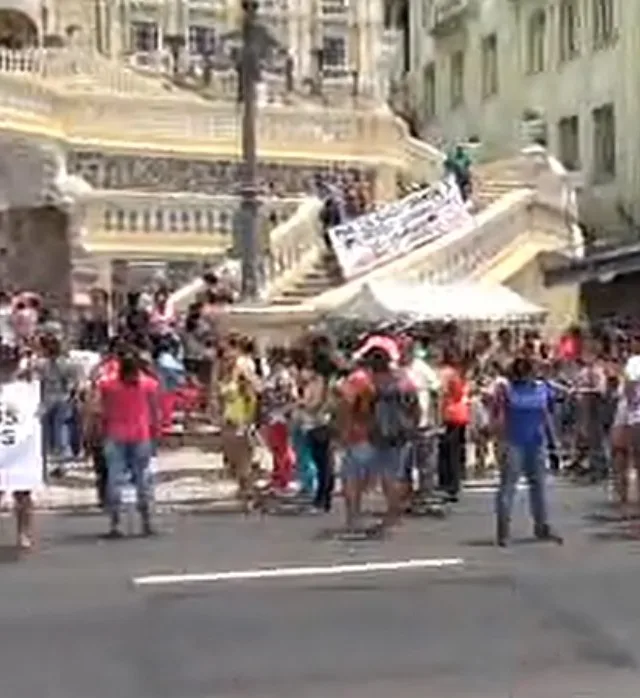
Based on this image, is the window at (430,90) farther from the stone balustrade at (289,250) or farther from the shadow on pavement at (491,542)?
the shadow on pavement at (491,542)

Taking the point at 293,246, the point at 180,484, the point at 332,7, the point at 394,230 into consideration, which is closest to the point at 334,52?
the point at 332,7

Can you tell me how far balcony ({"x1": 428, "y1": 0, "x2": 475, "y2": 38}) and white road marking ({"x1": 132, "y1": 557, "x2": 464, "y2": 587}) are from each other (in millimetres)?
38614

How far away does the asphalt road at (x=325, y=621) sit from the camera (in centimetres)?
1034

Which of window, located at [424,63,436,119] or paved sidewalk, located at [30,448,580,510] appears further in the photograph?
window, located at [424,63,436,119]

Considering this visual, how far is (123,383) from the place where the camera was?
17078 millimetres

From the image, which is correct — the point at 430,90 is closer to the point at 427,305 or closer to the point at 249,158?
the point at 249,158

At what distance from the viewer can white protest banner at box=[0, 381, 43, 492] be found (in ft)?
52.6

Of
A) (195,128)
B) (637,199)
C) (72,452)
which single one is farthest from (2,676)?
(637,199)

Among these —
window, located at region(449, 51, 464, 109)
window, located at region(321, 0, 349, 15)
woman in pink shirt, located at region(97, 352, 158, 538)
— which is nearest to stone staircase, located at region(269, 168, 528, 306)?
woman in pink shirt, located at region(97, 352, 158, 538)

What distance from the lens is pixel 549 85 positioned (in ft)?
158

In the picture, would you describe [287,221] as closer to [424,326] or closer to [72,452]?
[424,326]

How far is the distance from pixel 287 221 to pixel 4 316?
30.9 feet

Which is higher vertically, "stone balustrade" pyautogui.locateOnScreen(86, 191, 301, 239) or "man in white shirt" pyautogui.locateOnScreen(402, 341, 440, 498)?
"stone balustrade" pyautogui.locateOnScreen(86, 191, 301, 239)

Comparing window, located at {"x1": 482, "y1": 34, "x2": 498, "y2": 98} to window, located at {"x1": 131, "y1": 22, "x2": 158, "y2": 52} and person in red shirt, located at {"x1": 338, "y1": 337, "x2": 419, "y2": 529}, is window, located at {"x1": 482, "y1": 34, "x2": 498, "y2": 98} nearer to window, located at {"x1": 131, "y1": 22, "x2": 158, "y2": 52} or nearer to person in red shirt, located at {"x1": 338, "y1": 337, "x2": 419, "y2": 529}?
window, located at {"x1": 131, "y1": 22, "x2": 158, "y2": 52}
